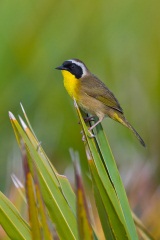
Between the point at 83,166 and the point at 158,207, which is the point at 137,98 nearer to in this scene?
the point at 83,166

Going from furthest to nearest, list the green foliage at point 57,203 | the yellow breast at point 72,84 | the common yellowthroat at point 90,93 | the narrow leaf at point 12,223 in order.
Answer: the yellow breast at point 72,84
the common yellowthroat at point 90,93
the narrow leaf at point 12,223
the green foliage at point 57,203

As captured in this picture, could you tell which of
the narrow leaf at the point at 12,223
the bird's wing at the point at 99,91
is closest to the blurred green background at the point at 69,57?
the bird's wing at the point at 99,91

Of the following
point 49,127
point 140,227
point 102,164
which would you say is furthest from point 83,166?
point 102,164

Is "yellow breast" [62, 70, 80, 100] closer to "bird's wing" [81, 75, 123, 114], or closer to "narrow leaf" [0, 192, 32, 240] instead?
"bird's wing" [81, 75, 123, 114]

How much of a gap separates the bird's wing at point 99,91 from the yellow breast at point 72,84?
37 mm

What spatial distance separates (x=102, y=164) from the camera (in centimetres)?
198

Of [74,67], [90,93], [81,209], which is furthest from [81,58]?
[81,209]

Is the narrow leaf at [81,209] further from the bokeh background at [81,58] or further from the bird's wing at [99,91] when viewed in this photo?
the bird's wing at [99,91]

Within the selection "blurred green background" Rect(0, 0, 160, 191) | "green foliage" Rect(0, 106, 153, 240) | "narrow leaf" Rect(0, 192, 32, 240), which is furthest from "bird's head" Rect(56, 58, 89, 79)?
"narrow leaf" Rect(0, 192, 32, 240)

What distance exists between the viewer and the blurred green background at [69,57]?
3.84 meters

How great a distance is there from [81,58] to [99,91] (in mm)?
1036

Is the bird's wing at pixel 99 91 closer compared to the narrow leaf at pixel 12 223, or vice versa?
the narrow leaf at pixel 12 223

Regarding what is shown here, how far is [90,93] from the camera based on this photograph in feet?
11.6

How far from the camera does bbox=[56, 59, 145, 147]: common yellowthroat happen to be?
339 cm
